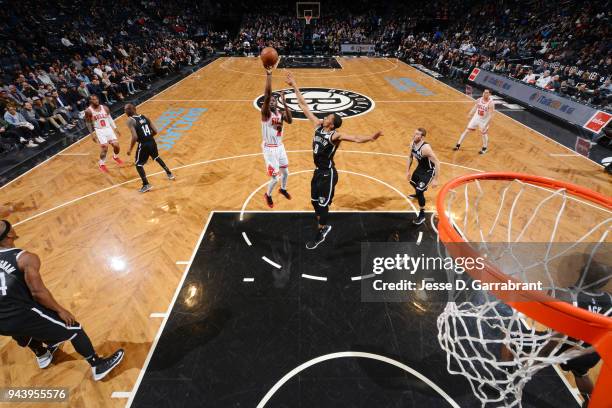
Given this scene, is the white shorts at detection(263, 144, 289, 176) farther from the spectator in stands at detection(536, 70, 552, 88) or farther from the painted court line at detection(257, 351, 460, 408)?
the spectator in stands at detection(536, 70, 552, 88)

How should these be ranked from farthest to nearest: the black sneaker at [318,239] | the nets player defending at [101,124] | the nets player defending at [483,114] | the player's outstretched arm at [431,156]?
the nets player defending at [483,114] < the nets player defending at [101,124] < the black sneaker at [318,239] < the player's outstretched arm at [431,156]

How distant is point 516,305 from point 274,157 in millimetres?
4368

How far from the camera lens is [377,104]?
12.8 metres

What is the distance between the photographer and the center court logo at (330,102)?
1177cm

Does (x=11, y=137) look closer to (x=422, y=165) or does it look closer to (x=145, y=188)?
(x=145, y=188)

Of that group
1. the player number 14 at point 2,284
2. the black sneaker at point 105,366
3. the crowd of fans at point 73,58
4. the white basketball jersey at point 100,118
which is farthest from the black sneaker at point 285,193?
the crowd of fans at point 73,58

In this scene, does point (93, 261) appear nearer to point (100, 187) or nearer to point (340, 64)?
point (100, 187)

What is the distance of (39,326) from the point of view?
305 cm

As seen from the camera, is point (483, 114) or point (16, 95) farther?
point (16, 95)

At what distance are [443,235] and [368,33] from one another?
1231 inches

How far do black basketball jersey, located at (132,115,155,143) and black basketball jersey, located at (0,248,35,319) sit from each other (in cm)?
389

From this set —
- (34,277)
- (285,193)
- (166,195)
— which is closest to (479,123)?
(285,193)

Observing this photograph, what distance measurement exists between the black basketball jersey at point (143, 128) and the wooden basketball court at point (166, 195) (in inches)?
44.4

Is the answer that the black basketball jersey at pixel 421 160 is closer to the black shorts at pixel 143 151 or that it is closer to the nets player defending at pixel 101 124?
the black shorts at pixel 143 151
